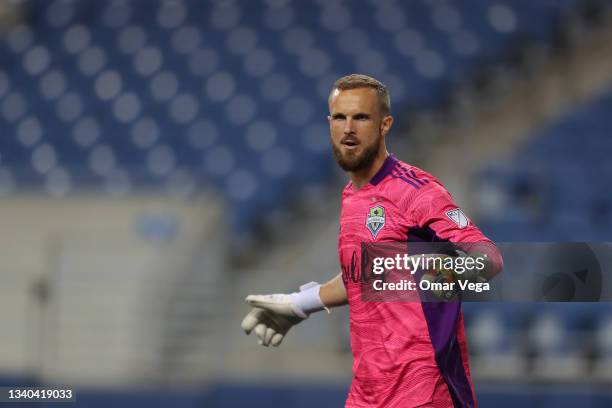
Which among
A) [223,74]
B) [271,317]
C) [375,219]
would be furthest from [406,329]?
[223,74]

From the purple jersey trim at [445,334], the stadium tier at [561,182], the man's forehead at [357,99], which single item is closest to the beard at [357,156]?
the man's forehead at [357,99]

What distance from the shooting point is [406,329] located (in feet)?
10.6

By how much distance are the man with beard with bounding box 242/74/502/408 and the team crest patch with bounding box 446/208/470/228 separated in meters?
0.05

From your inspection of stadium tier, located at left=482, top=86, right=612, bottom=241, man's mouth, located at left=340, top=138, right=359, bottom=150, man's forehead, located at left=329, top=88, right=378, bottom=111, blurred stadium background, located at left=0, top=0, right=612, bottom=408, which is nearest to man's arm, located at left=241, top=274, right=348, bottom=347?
man's mouth, located at left=340, top=138, right=359, bottom=150

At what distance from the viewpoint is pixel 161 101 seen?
12586 mm

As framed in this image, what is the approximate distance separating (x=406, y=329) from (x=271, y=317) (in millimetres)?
678

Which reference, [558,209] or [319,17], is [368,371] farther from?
[319,17]

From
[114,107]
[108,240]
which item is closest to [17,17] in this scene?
[114,107]

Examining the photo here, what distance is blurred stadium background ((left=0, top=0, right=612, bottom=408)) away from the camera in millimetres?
7727

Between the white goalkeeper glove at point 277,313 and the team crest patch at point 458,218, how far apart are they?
0.81m

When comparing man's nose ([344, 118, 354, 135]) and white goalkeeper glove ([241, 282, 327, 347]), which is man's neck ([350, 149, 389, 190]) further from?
white goalkeeper glove ([241, 282, 327, 347])

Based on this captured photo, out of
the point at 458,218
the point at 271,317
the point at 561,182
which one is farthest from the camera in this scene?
the point at 561,182

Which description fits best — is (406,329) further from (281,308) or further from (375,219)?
(281,308)

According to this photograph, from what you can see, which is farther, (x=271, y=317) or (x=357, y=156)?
(x=271, y=317)
